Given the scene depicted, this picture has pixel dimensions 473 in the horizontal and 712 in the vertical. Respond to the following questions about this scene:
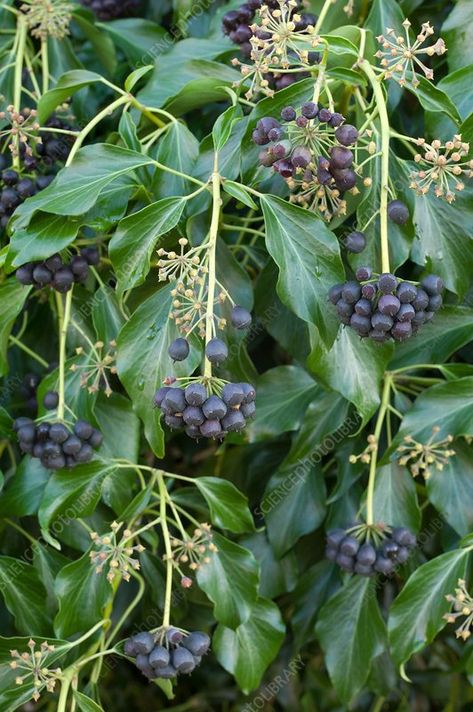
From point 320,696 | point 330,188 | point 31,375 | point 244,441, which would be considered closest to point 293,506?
point 244,441

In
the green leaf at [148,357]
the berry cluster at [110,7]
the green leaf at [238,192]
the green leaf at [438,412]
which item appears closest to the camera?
the green leaf at [238,192]

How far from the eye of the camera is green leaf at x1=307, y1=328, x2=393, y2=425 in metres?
1.53

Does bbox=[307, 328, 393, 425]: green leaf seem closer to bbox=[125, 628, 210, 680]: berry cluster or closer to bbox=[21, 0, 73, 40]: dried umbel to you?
bbox=[125, 628, 210, 680]: berry cluster

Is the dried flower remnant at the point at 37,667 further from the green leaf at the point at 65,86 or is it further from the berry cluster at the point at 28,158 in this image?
the green leaf at the point at 65,86

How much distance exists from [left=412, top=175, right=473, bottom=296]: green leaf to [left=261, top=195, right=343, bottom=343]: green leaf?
23cm

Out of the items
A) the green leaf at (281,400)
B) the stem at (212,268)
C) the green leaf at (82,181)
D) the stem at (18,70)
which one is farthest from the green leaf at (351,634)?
the stem at (18,70)

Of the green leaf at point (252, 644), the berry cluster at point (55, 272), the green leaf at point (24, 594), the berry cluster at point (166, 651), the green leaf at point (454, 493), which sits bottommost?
the green leaf at point (252, 644)

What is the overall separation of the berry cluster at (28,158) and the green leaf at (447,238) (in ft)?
2.22

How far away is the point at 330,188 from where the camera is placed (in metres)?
1.41

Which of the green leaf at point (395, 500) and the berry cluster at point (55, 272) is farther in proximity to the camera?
the green leaf at point (395, 500)

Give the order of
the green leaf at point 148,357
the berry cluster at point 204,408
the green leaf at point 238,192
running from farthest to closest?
the green leaf at point 148,357, the green leaf at point 238,192, the berry cluster at point 204,408

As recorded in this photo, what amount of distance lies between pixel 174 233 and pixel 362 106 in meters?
0.39

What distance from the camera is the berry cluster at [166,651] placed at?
1507 mm

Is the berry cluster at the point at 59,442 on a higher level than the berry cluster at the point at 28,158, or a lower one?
lower
